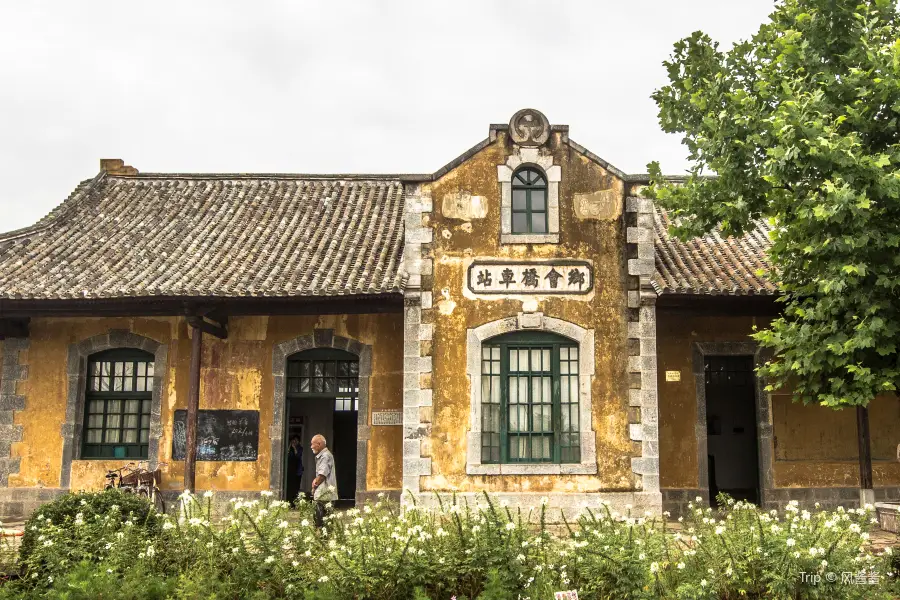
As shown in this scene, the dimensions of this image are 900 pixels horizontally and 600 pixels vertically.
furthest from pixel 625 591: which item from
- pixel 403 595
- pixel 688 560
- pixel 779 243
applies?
pixel 779 243

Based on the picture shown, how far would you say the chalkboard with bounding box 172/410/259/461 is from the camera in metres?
13.0

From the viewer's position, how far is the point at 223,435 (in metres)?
13.1

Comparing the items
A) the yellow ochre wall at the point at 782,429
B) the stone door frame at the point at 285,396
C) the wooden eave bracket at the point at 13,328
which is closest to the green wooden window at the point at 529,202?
the yellow ochre wall at the point at 782,429

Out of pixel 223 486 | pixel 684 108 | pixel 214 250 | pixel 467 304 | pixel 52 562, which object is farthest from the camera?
pixel 214 250

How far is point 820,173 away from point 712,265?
4377 mm

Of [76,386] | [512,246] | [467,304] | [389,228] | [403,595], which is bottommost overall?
[403,595]

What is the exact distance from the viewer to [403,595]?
6.35 m

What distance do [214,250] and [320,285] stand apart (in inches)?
115

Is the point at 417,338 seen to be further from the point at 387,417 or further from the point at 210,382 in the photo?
the point at 210,382

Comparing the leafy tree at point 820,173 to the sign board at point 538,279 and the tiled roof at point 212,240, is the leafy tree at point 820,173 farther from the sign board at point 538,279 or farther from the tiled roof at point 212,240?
the tiled roof at point 212,240

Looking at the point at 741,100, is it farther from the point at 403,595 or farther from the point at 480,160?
the point at 403,595

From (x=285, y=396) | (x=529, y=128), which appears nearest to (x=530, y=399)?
(x=529, y=128)

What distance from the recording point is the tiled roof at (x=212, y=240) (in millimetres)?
12195

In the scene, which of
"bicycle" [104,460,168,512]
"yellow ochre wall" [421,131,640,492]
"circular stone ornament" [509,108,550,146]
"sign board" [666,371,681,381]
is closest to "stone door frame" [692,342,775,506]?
"sign board" [666,371,681,381]
